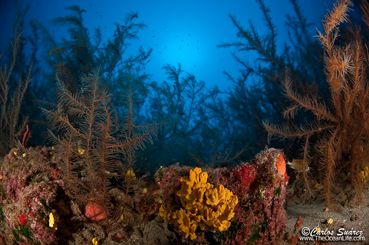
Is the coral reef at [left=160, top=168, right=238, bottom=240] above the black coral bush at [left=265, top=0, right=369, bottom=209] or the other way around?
the other way around

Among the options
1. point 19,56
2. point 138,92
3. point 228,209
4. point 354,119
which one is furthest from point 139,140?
point 19,56

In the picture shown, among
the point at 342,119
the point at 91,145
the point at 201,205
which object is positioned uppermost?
the point at 342,119

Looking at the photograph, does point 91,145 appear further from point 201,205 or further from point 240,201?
point 240,201

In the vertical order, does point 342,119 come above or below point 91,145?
above

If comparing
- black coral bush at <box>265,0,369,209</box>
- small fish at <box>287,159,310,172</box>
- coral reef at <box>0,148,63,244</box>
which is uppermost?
black coral bush at <box>265,0,369,209</box>

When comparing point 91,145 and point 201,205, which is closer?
point 201,205

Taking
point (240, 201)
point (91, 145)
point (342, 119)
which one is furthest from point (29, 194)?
point (342, 119)

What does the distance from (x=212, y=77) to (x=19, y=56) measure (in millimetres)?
9439

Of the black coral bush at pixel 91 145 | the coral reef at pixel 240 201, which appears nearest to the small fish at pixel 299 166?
the coral reef at pixel 240 201

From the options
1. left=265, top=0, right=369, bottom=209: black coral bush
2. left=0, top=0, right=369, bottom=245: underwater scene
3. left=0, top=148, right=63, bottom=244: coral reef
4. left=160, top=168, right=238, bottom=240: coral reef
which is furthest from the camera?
left=265, top=0, right=369, bottom=209: black coral bush

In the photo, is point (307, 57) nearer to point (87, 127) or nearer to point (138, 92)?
point (138, 92)

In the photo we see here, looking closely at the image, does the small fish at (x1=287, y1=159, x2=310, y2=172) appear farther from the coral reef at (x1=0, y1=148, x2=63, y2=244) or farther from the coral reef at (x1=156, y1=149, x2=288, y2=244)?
the coral reef at (x1=0, y1=148, x2=63, y2=244)

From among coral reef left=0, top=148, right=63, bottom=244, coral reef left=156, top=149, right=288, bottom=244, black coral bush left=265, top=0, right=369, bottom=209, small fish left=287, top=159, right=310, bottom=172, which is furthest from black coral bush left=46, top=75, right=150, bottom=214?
small fish left=287, top=159, right=310, bottom=172

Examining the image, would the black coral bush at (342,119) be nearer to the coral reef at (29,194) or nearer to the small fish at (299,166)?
the small fish at (299,166)
